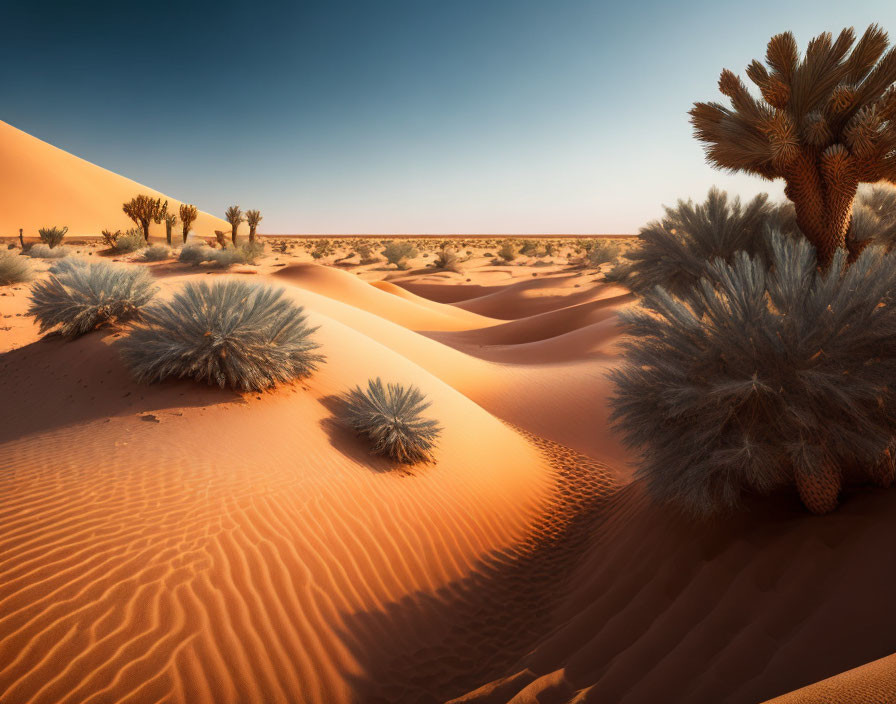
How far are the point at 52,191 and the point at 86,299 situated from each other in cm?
9248

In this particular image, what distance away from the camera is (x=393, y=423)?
614 cm

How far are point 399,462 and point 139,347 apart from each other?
13.5ft

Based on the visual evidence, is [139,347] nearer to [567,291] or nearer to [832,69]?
[832,69]

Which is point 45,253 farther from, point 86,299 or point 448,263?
point 448,263

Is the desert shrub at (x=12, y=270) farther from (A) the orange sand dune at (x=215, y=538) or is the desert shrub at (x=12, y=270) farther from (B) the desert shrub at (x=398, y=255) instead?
(B) the desert shrub at (x=398, y=255)

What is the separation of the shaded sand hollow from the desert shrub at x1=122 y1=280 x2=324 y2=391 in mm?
289

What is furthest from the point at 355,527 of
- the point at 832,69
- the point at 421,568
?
the point at 832,69

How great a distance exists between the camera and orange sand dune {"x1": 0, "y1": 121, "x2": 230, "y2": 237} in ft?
211

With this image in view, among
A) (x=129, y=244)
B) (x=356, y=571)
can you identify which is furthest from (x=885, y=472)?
(x=129, y=244)

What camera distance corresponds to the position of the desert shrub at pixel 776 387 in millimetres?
3340

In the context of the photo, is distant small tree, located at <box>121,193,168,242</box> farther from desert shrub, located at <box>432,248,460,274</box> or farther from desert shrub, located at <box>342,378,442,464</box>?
desert shrub, located at <box>342,378,442,464</box>

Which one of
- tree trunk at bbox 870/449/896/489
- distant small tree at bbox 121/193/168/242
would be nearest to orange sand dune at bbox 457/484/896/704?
tree trunk at bbox 870/449/896/489

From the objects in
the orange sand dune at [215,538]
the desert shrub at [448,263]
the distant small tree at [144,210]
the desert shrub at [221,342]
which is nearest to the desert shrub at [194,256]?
the distant small tree at [144,210]

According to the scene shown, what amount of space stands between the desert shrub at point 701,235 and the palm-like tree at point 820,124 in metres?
2.45
